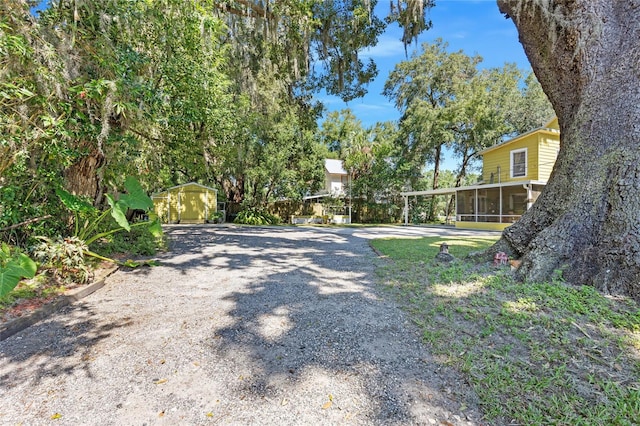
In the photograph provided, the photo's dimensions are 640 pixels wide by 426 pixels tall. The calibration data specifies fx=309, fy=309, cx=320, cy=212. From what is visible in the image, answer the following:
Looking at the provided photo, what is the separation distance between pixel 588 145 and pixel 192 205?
16.3 metres

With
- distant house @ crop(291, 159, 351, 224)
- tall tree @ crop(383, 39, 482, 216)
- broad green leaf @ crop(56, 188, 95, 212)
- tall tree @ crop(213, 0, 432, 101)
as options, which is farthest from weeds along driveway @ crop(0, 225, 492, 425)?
tall tree @ crop(383, 39, 482, 216)

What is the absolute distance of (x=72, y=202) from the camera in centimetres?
389

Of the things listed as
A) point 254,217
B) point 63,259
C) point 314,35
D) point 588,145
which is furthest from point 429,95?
point 63,259

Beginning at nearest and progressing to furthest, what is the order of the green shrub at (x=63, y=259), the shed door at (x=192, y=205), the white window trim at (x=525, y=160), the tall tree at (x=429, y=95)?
1. the green shrub at (x=63, y=259)
2. the white window trim at (x=525, y=160)
3. the shed door at (x=192, y=205)
4. the tall tree at (x=429, y=95)

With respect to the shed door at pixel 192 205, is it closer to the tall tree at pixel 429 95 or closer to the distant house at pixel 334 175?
the distant house at pixel 334 175

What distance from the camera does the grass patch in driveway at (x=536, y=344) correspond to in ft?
5.47

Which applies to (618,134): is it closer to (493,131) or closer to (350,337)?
(350,337)

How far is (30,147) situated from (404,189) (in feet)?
63.8

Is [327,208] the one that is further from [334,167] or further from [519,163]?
[519,163]

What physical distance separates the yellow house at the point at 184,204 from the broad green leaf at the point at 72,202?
1296 cm

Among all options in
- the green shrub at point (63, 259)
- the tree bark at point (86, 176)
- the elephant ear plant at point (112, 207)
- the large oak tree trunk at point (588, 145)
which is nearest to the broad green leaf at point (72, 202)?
the elephant ear plant at point (112, 207)

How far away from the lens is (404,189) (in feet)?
68.1

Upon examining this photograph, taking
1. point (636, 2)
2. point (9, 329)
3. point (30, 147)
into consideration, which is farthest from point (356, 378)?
point (636, 2)

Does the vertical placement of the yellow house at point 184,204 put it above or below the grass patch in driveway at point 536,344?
above
